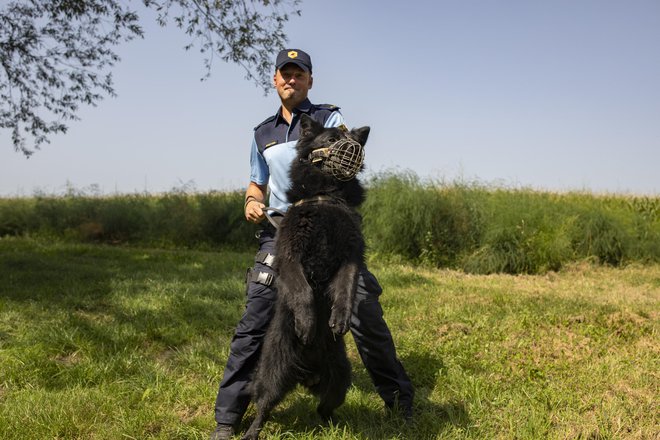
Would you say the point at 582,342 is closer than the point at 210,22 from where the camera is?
Yes

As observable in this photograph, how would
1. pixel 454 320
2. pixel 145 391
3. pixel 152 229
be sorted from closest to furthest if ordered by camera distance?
pixel 145 391 → pixel 454 320 → pixel 152 229

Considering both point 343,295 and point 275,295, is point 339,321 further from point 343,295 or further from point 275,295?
point 275,295

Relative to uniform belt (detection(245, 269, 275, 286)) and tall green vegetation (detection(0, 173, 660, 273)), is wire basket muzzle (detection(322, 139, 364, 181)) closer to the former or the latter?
uniform belt (detection(245, 269, 275, 286))

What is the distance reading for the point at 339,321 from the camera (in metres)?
2.85

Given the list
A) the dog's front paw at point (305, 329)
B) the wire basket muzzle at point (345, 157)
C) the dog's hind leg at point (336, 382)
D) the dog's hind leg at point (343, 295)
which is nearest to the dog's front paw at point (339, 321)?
the dog's hind leg at point (343, 295)

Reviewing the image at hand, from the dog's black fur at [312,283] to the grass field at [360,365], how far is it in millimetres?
315

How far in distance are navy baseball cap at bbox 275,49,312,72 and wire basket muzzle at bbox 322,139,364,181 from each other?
2.52 feet

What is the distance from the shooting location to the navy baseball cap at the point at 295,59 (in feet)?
11.4

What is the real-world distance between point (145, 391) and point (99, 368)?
602mm

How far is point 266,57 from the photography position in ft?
35.4

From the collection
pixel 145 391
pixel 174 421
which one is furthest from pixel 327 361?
pixel 145 391

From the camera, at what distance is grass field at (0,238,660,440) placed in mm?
3359

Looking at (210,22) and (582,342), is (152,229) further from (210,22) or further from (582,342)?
(582,342)

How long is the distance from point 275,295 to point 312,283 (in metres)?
0.40
